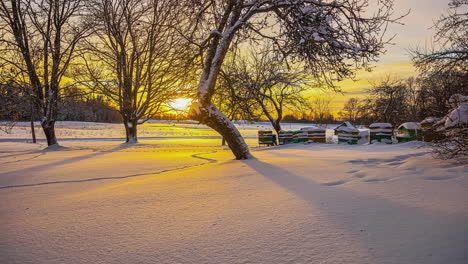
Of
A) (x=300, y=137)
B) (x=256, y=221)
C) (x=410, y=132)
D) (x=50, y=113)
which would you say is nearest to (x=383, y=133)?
(x=410, y=132)

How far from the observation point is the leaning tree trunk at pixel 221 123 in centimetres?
621

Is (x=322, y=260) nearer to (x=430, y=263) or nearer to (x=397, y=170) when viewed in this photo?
(x=430, y=263)

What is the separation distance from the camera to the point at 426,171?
3.36 metres

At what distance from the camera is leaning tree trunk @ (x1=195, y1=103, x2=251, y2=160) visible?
20.4ft

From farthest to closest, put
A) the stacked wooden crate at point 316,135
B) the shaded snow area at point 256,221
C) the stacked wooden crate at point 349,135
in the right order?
the stacked wooden crate at point 316,135, the stacked wooden crate at point 349,135, the shaded snow area at point 256,221

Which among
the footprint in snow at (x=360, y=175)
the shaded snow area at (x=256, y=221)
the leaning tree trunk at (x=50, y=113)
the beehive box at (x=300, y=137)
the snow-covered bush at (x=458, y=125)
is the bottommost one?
the shaded snow area at (x=256, y=221)

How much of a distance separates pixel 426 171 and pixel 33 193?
5562 mm

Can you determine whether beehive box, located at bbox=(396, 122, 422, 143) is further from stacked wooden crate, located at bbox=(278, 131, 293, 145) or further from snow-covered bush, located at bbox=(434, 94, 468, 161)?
snow-covered bush, located at bbox=(434, 94, 468, 161)

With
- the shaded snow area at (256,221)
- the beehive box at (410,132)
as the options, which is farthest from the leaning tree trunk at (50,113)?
the beehive box at (410,132)

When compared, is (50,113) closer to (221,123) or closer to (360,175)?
(221,123)

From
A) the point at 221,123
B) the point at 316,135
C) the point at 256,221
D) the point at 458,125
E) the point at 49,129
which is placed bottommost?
the point at 256,221

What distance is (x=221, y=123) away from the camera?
20.9 feet

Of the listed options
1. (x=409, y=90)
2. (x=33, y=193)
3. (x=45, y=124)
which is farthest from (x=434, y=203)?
(x=409, y=90)

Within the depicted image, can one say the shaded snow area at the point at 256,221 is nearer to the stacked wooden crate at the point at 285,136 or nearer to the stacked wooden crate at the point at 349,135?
the stacked wooden crate at the point at 349,135
